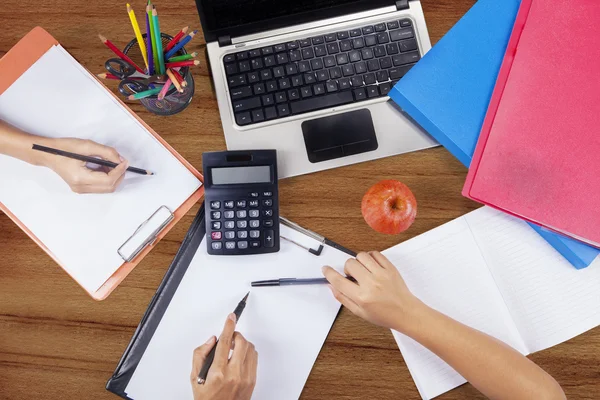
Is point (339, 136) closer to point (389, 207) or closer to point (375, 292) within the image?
point (389, 207)

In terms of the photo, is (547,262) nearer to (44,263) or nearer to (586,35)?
(586,35)

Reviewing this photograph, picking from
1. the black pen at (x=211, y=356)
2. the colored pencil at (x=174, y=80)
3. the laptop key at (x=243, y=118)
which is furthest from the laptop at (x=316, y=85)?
the black pen at (x=211, y=356)

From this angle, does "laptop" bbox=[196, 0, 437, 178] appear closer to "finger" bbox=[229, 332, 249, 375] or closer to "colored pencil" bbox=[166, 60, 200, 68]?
"colored pencil" bbox=[166, 60, 200, 68]

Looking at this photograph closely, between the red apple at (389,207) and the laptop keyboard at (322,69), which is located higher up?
the laptop keyboard at (322,69)

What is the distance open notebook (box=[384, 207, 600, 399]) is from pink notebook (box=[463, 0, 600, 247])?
0.08m

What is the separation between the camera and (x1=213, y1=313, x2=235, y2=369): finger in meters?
0.70

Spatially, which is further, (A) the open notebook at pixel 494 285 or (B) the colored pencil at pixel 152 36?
(A) the open notebook at pixel 494 285

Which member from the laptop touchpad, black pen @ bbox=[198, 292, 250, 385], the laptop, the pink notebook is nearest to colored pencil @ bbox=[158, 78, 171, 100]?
the laptop

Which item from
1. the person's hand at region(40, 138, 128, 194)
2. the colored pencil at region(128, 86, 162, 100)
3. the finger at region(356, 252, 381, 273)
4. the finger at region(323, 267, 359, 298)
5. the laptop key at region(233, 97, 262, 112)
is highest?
the colored pencil at region(128, 86, 162, 100)

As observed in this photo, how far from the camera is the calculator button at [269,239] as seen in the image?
0.74m

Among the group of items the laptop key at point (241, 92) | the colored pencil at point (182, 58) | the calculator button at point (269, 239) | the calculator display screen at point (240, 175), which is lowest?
the calculator button at point (269, 239)

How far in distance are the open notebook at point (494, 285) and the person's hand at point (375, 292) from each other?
0.05 meters

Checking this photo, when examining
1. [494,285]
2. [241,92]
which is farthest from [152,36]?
[494,285]

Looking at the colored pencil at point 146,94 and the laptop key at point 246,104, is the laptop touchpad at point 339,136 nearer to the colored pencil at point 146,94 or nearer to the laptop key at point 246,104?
the laptop key at point 246,104
